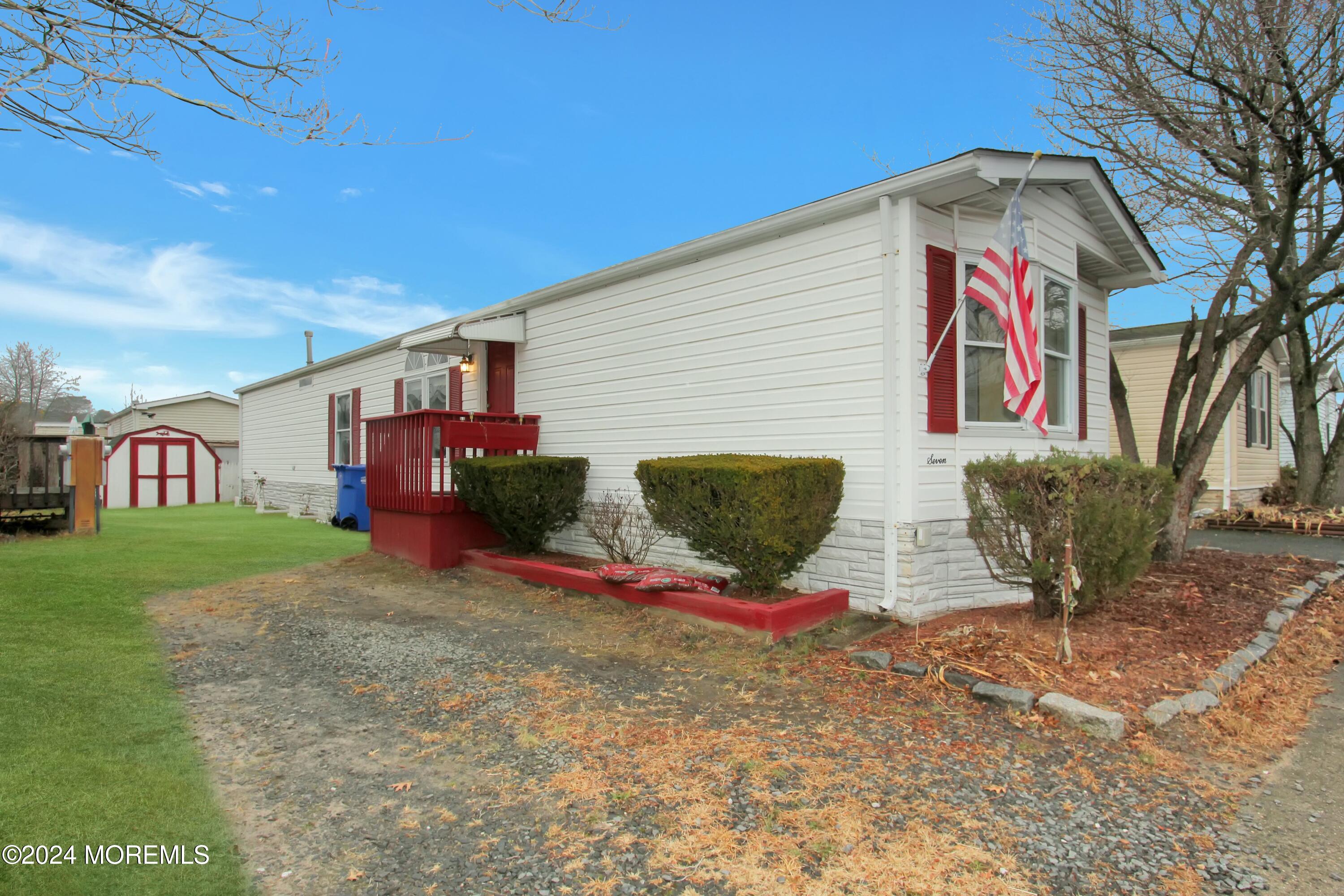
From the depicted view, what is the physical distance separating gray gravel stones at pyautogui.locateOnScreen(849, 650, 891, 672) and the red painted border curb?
2.08 feet

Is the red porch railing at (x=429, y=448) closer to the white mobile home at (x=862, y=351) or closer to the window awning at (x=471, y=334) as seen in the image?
the white mobile home at (x=862, y=351)

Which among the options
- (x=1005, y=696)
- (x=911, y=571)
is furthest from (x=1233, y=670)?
(x=911, y=571)

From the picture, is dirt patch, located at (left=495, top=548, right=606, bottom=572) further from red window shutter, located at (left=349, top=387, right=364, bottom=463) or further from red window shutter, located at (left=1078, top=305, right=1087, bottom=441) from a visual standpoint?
red window shutter, located at (left=349, top=387, right=364, bottom=463)

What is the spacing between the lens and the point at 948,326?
545 centimetres

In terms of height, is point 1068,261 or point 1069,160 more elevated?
point 1069,160

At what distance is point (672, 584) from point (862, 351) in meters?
2.41

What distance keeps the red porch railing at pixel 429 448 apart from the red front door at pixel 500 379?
0.81 m

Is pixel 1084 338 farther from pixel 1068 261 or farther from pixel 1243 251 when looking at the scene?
pixel 1243 251

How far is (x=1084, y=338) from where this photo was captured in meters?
7.57

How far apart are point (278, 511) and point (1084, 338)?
1655 centimetres

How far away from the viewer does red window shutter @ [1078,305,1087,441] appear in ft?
23.9

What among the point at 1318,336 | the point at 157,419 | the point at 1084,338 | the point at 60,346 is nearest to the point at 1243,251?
the point at 1084,338
